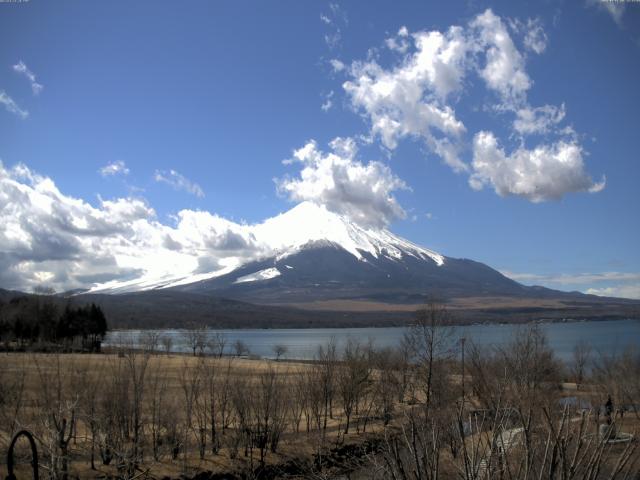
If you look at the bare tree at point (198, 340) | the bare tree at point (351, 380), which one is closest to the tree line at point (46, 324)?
the bare tree at point (198, 340)

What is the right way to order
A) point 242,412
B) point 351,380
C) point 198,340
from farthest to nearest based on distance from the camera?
point 198,340, point 351,380, point 242,412

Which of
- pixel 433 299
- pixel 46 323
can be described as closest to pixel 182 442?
pixel 433 299

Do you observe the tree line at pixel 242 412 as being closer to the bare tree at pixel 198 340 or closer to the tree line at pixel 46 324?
the bare tree at pixel 198 340

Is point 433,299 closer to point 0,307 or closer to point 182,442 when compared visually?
point 182,442

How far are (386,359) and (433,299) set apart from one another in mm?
12267

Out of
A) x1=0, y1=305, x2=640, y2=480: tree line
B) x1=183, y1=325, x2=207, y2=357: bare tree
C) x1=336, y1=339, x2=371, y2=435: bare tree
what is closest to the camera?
x1=0, y1=305, x2=640, y2=480: tree line

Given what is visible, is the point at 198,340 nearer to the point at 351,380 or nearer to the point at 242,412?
the point at 351,380

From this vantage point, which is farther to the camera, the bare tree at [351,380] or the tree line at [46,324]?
the tree line at [46,324]

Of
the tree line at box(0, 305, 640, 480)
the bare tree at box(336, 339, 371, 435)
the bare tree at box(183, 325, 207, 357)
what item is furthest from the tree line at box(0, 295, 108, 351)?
the bare tree at box(336, 339, 371, 435)

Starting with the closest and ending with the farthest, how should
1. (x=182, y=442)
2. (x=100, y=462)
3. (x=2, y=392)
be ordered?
1. (x=2, y=392)
2. (x=100, y=462)
3. (x=182, y=442)

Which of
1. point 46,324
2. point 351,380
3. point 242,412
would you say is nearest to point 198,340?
point 46,324

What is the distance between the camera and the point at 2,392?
24.8m

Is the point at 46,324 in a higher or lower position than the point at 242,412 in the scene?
higher

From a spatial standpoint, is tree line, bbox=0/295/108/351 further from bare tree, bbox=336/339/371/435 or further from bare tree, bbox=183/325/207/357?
bare tree, bbox=336/339/371/435
